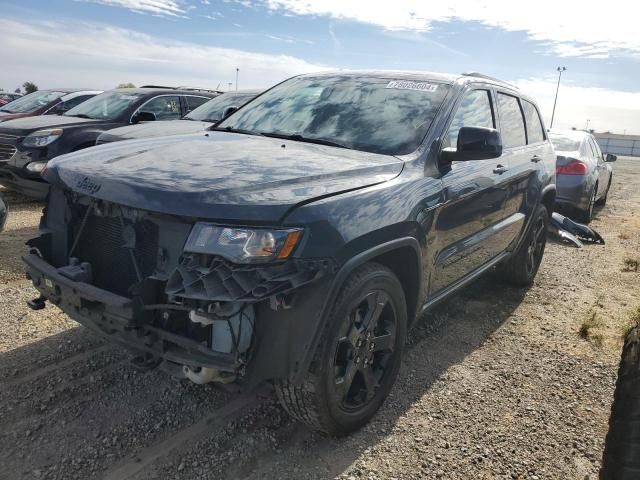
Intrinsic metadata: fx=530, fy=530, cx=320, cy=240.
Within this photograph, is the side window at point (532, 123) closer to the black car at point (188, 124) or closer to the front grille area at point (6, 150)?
the black car at point (188, 124)

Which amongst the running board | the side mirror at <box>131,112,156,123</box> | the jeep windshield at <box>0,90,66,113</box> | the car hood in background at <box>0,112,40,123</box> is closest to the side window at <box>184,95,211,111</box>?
the side mirror at <box>131,112,156,123</box>

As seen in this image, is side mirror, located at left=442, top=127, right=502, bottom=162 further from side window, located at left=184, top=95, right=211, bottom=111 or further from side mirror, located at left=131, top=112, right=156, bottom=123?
side window, located at left=184, top=95, right=211, bottom=111

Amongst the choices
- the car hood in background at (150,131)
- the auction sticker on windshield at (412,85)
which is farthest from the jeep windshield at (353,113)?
the car hood in background at (150,131)

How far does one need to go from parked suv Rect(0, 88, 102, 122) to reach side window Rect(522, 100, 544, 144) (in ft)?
28.0

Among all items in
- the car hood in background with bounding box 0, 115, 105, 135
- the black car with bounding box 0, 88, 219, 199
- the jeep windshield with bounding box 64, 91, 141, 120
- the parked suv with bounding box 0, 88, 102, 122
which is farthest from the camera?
the parked suv with bounding box 0, 88, 102, 122

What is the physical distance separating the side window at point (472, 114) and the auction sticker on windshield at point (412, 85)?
23 centimetres

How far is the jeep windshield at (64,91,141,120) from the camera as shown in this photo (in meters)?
8.08

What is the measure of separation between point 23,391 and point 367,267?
6.73 ft

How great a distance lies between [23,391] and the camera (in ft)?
9.72

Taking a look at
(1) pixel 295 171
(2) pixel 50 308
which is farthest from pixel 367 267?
(2) pixel 50 308

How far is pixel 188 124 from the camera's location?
706 centimetres

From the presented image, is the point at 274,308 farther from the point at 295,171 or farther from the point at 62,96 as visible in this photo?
the point at 62,96

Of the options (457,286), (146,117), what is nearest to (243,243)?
(457,286)

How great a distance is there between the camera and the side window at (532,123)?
4949mm
